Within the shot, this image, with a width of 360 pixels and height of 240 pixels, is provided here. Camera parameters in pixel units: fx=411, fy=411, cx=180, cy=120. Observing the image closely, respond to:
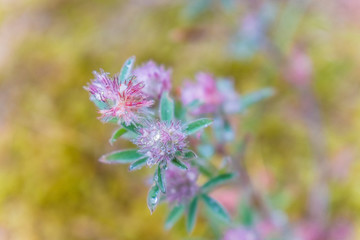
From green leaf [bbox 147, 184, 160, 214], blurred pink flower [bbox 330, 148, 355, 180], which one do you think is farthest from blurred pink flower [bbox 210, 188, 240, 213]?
green leaf [bbox 147, 184, 160, 214]

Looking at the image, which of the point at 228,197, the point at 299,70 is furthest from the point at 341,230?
the point at 299,70

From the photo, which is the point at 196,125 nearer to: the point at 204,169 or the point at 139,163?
the point at 139,163

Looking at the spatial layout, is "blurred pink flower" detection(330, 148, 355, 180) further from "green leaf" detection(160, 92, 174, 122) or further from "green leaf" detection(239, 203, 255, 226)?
"green leaf" detection(160, 92, 174, 122)

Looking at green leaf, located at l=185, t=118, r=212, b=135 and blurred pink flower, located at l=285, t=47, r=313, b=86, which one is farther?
blurred pink flower, located at l=285, t=47, r=313, b=86

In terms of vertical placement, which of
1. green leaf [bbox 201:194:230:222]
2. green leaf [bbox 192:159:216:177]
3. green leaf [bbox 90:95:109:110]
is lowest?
green leaf [bbox 201:194:230:222]

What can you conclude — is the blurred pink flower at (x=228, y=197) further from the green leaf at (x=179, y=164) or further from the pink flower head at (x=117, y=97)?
the pink flower head at (x=117, y=97)
